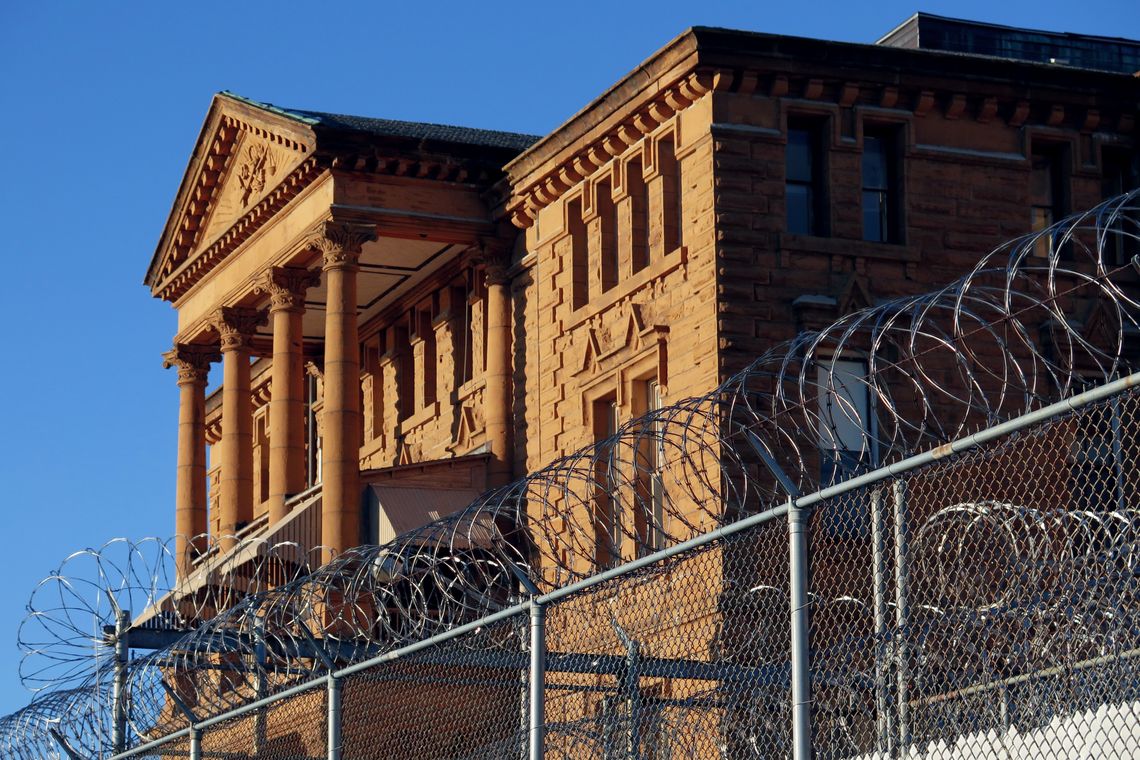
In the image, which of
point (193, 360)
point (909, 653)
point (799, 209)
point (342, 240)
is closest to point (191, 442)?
point (193, 360)

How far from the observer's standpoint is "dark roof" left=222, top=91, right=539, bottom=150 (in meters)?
37.1

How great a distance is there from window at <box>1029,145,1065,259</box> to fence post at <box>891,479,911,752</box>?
22517 mm

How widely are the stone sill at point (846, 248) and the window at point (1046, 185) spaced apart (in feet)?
8.55

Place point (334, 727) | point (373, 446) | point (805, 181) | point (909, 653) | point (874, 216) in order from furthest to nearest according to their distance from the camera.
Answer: point (373, 446), point (874, 216), point (805, 181), point (334, 727), point (909, 653)

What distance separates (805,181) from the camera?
32188 millimetres

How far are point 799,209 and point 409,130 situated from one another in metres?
A: 9.38

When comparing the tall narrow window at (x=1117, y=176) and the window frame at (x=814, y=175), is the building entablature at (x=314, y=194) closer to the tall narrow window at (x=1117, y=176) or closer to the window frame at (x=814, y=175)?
the window frame at (x=814, y=175)

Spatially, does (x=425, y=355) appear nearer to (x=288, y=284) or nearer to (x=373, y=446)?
(x=373, y=446)

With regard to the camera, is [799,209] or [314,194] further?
[314,194]

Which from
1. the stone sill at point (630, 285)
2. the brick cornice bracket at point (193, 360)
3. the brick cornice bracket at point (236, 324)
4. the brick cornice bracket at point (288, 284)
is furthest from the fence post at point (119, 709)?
the brick cornice bracket at point (193, 360)

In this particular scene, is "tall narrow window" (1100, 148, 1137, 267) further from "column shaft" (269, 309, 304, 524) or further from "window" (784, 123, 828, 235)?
"column shaft" (269, 309, 304, 524)

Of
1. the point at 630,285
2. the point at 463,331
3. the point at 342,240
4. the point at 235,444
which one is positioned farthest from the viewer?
the point at 235,444

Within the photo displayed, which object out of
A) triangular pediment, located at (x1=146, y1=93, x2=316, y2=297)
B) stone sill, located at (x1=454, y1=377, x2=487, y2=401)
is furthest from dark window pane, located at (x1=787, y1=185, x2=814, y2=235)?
triangular pediment, located at (x1=146, y1=93, x2=316, y2=297)

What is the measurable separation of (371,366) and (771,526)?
35.4 metres
